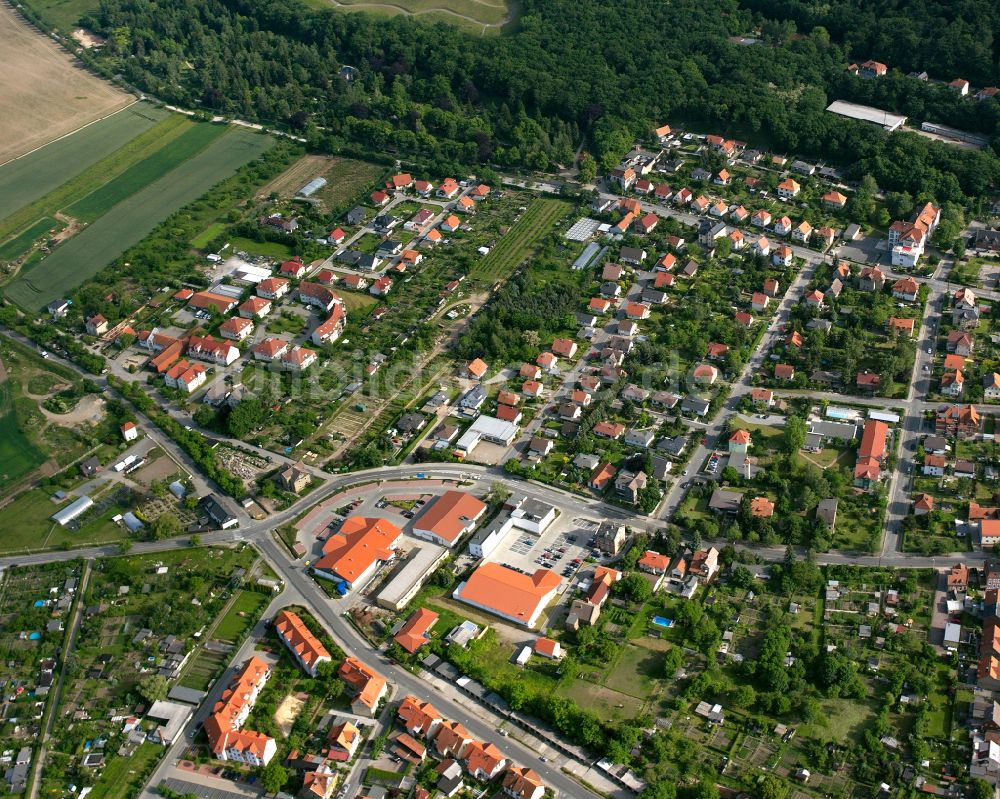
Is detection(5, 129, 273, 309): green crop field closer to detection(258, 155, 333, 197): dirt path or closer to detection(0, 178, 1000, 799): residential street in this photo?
detection(258, 155, 333, 197): dirt path

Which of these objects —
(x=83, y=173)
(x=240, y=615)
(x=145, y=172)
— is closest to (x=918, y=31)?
(x=145, y=172)

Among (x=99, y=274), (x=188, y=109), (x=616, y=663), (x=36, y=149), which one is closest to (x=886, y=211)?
(x=616, y=663)

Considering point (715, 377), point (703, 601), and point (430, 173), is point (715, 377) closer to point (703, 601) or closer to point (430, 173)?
point (703, 601)

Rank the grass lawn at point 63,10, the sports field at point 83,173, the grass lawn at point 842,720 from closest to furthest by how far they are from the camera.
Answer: the grass lawn at point 842,720 < the sports field at point 83,173 < the grass lawn at point 63,10

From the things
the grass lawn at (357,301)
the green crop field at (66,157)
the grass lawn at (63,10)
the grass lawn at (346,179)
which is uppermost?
the grass lawn at (63,10)

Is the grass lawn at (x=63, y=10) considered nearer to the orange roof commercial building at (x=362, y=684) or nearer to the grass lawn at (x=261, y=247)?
the grass lawn at (x=261, y=247)

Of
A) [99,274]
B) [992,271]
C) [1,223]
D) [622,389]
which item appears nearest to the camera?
[622,389]

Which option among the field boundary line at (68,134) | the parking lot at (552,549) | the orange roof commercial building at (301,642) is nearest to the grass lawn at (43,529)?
the orange roof commercial building at (301,642)
